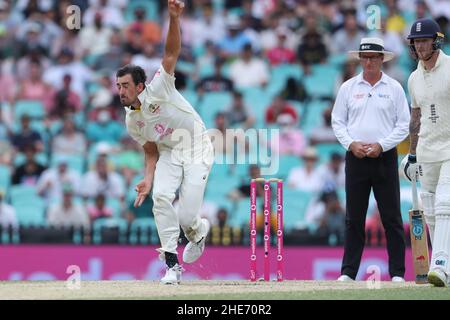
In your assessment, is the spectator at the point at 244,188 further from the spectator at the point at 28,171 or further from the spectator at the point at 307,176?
the spectator at the point at 28,171

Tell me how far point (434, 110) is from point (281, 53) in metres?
9.67

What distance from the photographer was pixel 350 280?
12086 mm

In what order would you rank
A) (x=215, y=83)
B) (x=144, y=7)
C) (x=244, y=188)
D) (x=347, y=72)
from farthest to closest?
(x=144, y=7) → (x=215, y=83) → (x=347, y=72) → (x=244, y=188)

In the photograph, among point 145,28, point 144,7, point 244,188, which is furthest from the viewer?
point 144,7

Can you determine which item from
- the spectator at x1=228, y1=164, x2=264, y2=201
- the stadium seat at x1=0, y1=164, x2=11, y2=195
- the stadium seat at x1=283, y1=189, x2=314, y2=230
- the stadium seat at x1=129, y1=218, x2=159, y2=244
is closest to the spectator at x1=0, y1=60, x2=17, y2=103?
the stadium seat at x1=0, y1=164, x2=11, y2=195

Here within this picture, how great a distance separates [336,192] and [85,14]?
20.5 ft

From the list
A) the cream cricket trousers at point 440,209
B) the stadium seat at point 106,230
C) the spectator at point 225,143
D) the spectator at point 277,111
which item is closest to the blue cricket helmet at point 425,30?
the cream cricket trousers at point 440,209

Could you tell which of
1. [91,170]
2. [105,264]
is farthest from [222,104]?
[105,264]

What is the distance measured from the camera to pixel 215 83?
19938 millimetres

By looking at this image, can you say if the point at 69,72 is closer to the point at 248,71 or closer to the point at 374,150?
the point at 248,71

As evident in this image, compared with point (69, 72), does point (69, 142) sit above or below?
below

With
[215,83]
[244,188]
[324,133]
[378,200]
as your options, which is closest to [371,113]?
[378,200]

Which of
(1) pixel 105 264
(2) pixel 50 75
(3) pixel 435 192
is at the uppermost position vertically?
(2) pixel 50 75

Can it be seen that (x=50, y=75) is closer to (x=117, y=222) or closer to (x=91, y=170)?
(x=91, y=170)
